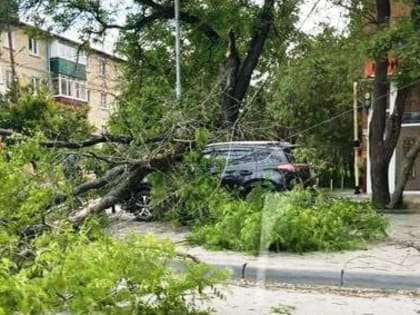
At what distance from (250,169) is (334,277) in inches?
182

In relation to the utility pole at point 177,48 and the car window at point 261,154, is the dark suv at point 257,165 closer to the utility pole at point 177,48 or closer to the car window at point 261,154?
the car window at point 261,154

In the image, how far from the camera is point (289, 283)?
22.7 ft

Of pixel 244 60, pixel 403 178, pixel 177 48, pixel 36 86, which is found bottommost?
pixel 403 178

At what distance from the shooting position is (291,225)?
8062mm

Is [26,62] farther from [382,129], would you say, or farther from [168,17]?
[382,129]

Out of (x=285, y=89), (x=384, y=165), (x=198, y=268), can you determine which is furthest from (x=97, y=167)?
(x=285, y=89)

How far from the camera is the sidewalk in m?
6.70

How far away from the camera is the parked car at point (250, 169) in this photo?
10062 millimetres

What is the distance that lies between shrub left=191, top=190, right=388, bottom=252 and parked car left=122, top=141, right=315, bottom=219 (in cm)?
103

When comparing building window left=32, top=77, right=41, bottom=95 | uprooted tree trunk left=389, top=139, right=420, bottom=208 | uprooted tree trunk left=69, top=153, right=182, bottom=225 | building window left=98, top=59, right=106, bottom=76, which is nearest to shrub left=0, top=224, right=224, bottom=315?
uprooted tree trunk left=69, top=153, right=182, bottom=225

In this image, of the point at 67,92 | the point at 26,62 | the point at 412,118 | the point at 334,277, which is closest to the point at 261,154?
the point at 334,277

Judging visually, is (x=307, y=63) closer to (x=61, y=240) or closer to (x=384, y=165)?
(x=384, y=165)

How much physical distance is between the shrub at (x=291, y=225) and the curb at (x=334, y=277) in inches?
34.5

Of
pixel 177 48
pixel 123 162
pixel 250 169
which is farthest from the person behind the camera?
pixel 177 48
